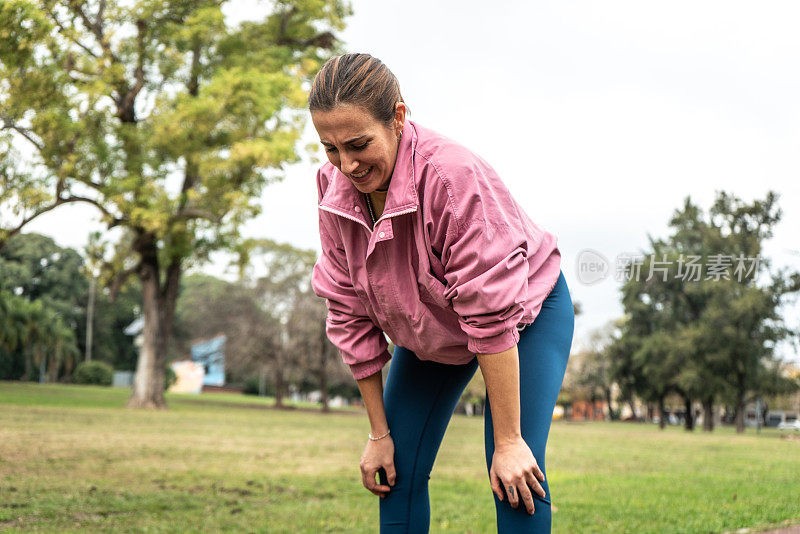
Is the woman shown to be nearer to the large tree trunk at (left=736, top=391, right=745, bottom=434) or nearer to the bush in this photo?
the large tree trunk at (left=736, top=391, right=745, bottom=434)

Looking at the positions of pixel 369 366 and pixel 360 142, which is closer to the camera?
pixel 360 142

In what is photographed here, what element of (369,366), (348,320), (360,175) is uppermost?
(360,175)

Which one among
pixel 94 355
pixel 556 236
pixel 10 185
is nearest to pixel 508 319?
pixel 556 236

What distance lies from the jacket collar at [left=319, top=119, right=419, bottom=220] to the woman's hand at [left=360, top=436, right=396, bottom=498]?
2.56ft

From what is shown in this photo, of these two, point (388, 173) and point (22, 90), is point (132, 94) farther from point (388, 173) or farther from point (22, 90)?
point (388, 173)

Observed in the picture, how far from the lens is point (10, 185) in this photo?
1492cm

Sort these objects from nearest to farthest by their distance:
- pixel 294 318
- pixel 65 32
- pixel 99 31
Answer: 1. pixel 65 32
2. pixel 99 31
3. pixel 294 318

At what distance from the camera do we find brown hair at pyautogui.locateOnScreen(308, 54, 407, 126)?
180 cm

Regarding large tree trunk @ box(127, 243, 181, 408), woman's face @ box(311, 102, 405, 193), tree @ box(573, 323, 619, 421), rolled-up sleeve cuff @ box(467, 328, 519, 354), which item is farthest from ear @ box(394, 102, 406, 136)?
tree @ box(573, 323, 619, 421)

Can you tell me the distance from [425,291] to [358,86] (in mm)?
606

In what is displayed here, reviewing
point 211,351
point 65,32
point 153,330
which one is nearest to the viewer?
point 65,32

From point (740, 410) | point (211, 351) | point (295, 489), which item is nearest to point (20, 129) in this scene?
point (295, 489)

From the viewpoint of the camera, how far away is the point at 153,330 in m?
21.4

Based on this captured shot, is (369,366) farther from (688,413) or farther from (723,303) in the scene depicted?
(688,413)
